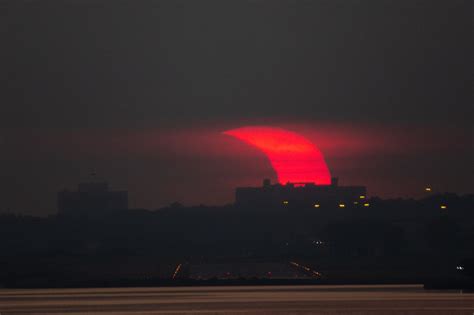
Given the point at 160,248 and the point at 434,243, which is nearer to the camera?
the point at 434,243

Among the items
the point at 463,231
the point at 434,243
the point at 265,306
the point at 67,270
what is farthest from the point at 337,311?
the point at 463,231

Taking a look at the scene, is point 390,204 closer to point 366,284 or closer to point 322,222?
point 322,222

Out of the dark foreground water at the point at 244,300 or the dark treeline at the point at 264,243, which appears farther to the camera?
the dark treeline at the point at 264,243

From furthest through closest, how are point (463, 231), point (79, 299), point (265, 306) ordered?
point (463, 231) < point (79, 299) < point (265, 306)

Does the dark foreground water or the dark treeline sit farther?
the dark treeline
